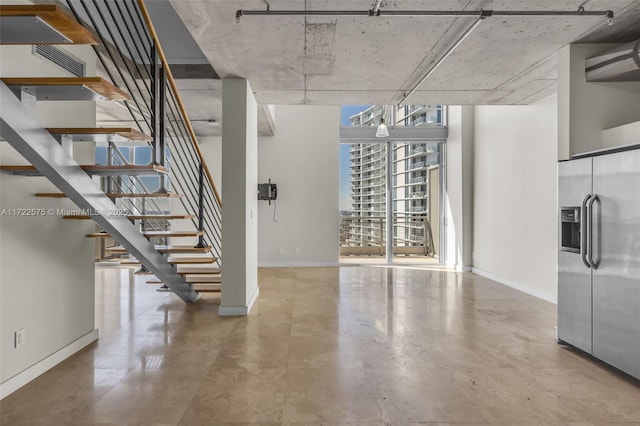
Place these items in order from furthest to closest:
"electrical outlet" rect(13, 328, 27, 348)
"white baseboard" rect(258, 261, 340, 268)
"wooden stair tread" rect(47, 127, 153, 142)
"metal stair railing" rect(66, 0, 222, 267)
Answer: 1. "white baseboard" rect(258, 261, 340, 268)
2. "electrical outlet" rect(13, 328, 27, 348)
3. "metal stair railing" rect(66, 0, 222, 267)
4. "wooden stair tread" rect(47, 127, 153, 142)

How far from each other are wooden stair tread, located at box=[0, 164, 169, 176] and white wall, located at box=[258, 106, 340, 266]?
546cm

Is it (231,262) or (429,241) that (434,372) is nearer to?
(231,262)

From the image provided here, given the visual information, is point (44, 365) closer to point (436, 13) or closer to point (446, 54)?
point (436, 13)

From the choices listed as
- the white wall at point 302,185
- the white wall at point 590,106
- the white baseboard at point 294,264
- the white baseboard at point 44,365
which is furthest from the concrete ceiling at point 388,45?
the white baseboard at point 294,264

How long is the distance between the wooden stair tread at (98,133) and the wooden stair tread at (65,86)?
0.66ft

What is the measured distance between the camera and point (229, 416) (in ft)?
7.20

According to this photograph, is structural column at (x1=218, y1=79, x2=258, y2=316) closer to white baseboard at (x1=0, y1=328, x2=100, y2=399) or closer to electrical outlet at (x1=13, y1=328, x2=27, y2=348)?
white baseboard at (x1=0, y1=328, x2=100, y2=399)

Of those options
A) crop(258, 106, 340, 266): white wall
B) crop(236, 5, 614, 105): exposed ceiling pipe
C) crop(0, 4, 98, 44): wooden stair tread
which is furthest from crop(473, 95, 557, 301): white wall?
crop(0, 4, 98, 44): wooden stair tread

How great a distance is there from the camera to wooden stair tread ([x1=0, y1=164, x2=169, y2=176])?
241cm

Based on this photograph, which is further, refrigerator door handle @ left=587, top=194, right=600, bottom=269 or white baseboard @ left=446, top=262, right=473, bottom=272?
white baseboard @ left=446, top=262, right=473, bottom=272

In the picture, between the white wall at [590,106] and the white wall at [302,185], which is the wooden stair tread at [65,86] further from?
the white wall at [302,185]

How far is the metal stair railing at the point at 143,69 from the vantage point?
2381 millimetres

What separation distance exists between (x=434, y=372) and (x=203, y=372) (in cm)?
183

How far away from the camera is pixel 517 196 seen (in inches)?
226
